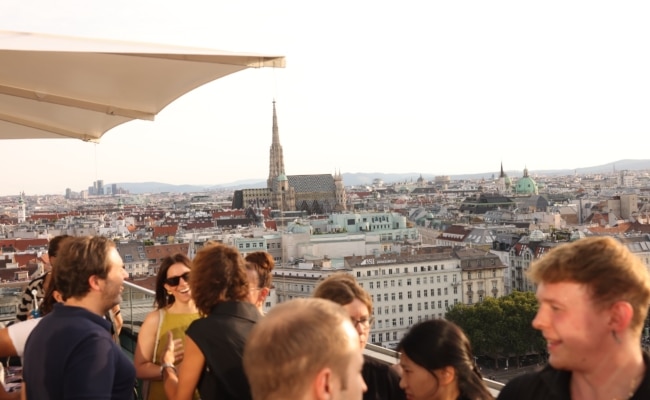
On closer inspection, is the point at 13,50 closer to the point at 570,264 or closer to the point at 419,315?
the point at 570,264

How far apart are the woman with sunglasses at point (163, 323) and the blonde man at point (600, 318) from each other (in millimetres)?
1207

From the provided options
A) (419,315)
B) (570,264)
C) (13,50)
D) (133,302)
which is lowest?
(419,315)

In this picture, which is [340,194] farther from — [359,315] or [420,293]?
[359,315]

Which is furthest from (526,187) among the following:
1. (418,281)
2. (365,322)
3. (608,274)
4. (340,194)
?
(608,274)

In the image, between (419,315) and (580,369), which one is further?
(419,315)

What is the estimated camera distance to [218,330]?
192cm

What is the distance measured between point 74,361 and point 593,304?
965 mm

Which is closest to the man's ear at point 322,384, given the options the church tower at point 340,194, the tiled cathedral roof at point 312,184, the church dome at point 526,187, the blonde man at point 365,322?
the blonde man at point 365,322

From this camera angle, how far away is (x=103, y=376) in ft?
5.47

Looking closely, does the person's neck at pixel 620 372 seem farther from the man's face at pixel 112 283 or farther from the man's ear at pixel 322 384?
the man's face at pixel 112 283

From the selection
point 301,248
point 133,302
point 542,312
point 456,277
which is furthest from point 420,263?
point 542,312

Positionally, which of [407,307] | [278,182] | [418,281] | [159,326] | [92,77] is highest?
[92,77]

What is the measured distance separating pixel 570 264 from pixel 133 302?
2557 millimetres

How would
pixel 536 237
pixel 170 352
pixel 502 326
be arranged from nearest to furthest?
pixel 170 352
pixel 502 326
pixel 536 237
